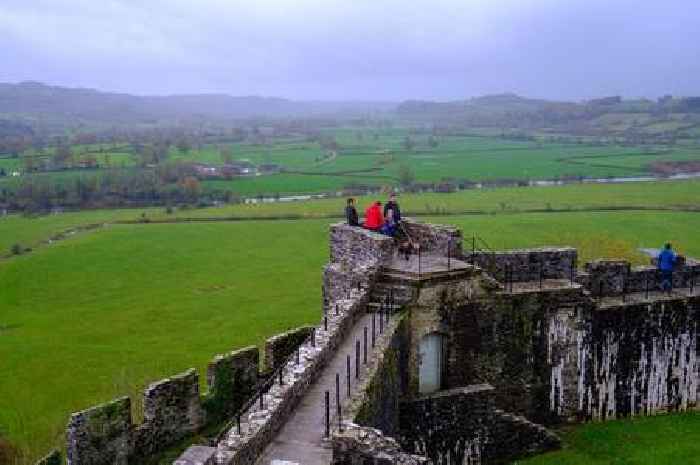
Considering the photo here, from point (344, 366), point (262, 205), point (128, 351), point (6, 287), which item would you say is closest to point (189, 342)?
point (128, 351)

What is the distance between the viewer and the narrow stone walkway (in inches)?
532

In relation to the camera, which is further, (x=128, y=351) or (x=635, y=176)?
(x=635, y=176)

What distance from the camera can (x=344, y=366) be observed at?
57.1ft

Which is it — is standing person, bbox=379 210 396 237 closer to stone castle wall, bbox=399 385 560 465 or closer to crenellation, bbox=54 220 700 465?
crenellation, bbox=54 220 700 465

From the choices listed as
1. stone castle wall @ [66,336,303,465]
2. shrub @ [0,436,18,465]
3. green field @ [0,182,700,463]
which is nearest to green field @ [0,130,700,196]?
green field @ [0,182,700,463]

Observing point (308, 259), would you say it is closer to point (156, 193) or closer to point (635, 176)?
point (156, 193)

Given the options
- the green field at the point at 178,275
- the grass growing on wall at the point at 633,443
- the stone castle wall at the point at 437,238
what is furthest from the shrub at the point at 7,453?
the grass growing on wall at the point at 633,443

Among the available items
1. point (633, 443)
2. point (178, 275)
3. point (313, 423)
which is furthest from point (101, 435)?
point (178, 275)

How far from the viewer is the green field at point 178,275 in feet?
121

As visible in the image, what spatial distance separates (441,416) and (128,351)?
82.4 feet

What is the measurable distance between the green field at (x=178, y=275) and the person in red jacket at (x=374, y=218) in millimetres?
13765

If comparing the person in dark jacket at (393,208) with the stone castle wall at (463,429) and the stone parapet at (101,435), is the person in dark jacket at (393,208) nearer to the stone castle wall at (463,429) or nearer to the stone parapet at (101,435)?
the stone castle wall at (463,429)

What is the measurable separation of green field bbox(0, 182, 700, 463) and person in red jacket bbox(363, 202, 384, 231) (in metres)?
13.8

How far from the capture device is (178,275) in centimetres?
6022
